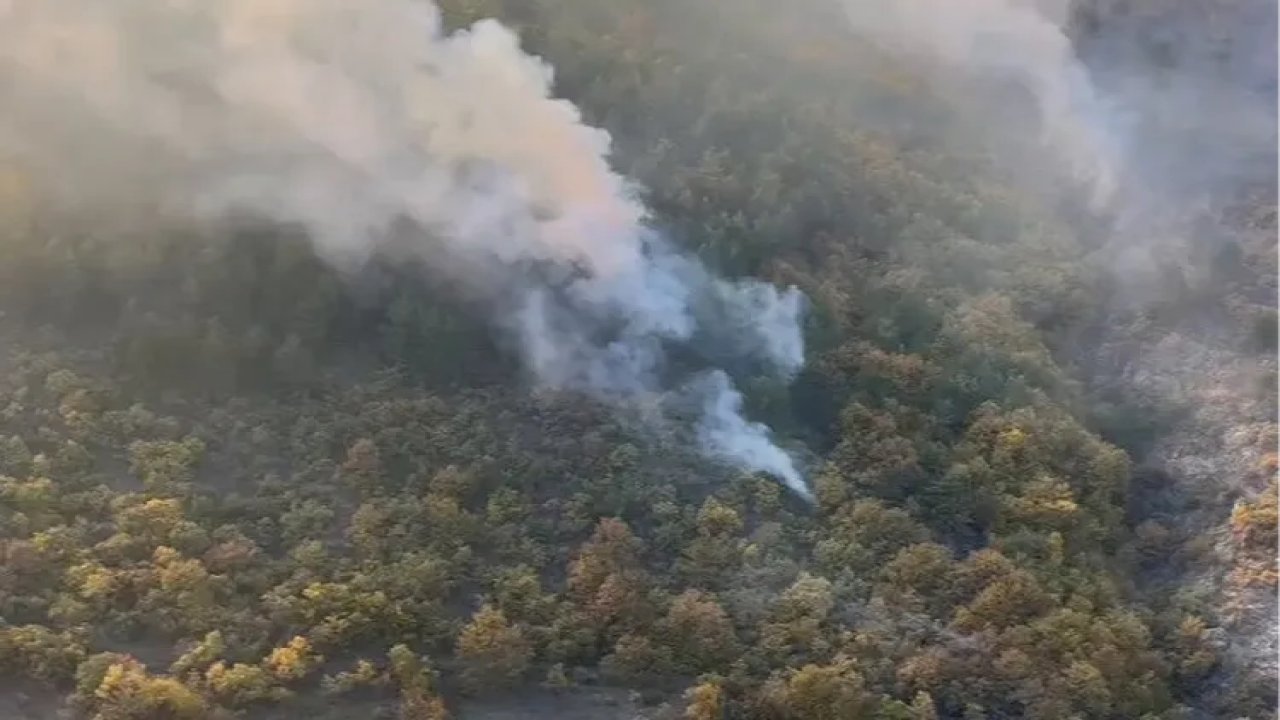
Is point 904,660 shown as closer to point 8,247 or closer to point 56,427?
point 56,427

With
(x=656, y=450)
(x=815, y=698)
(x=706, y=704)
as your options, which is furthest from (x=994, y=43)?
(x=706, y=704)

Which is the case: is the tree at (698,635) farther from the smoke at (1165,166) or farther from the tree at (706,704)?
the smoke at (1165,166)

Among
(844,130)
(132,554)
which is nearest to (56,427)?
(132,554)

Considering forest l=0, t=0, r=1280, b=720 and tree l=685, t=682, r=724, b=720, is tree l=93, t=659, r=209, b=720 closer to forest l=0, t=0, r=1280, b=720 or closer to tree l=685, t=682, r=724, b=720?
forest l=0, t=0, r=1280, b=720

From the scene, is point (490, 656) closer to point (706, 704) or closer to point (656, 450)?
point (706, 704)

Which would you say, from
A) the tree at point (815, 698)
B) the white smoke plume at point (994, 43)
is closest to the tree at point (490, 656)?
the tree at point (815, 698)
